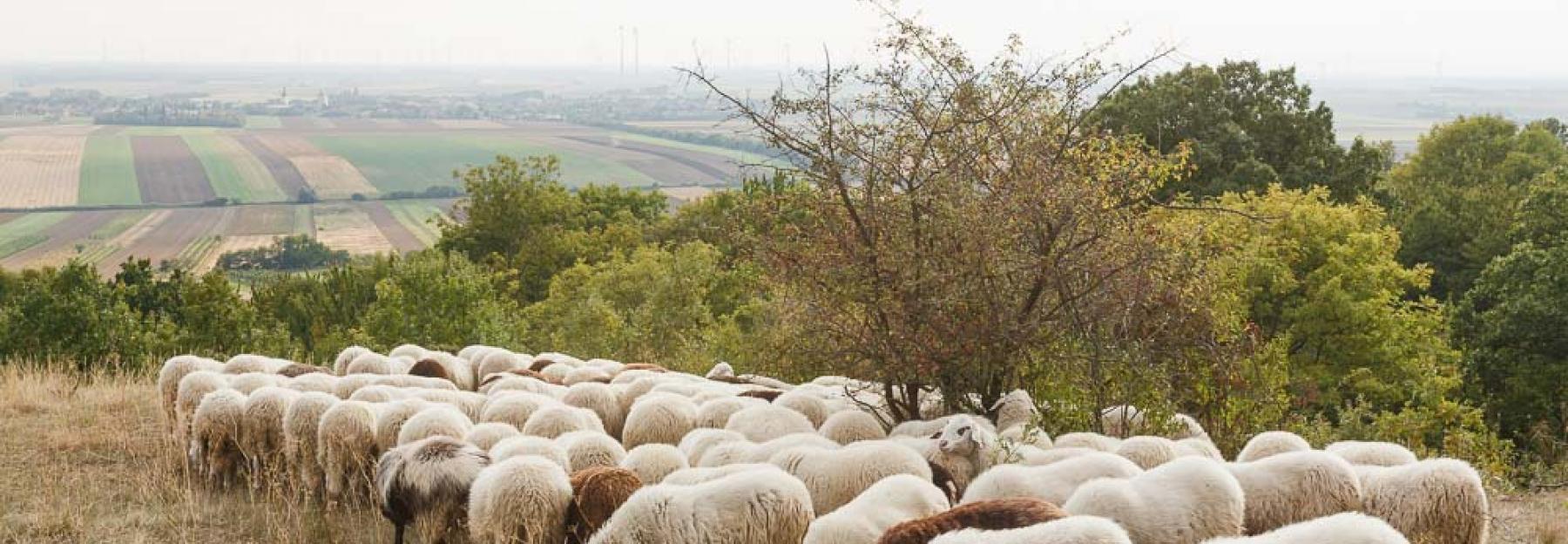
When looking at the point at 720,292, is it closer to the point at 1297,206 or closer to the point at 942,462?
the point at 1297,206

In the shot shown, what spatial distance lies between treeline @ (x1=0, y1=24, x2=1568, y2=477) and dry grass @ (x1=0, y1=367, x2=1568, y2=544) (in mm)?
3807

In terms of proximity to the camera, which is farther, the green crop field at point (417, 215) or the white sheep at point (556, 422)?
the green crop field at point (417, 215)

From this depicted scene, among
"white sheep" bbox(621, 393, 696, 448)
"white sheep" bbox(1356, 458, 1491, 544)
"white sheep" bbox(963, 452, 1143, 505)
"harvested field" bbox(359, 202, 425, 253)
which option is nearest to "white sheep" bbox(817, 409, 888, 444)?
"white sheep" bbox(621, 393, 696, 448)

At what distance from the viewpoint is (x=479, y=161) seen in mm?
163625

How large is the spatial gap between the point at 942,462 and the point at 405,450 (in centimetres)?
477

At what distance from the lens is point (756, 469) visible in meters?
10.0

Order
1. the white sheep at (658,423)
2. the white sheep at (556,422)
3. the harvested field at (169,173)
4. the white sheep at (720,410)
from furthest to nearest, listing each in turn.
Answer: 1. the harvested field at (169,173)
2. the white sheep at (720,410)
3. the white sheep at (658,423)
4. the white sheep at (556,422)

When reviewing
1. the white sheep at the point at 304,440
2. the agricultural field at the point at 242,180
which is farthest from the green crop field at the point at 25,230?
the white sheep at the point at 304,440

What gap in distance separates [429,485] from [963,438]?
463 cm

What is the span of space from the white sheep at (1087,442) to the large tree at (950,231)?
1285 millimetres

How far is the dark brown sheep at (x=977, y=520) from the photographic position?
8.39 m

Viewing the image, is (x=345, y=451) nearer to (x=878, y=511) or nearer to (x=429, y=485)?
(x=429, y=485)

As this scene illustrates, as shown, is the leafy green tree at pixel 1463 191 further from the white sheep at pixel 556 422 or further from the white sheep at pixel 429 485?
the white sheep at pixel 429 485

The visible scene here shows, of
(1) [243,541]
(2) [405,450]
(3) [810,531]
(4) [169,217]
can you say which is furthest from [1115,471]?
(4) [169,217]
